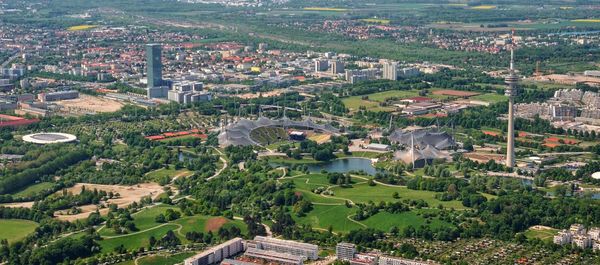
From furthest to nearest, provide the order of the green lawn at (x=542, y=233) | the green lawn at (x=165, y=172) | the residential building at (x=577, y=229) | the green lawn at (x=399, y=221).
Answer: the green lawn at (x=165, y=172) → the green lawn at (x=399, y=221) → the green lawn at (x=542, y=233) → the residential building at (x=577, y=229)

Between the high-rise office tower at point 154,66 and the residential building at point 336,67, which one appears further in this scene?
the residential building at point 336,67

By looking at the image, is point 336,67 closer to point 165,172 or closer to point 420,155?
point 420,155

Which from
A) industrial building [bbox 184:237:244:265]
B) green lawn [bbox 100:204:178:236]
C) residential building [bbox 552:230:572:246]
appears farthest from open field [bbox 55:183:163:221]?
residential building [bbox 552:230:572:246]

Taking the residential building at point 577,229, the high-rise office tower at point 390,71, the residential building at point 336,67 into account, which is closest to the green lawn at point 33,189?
the residential building at point 577,229

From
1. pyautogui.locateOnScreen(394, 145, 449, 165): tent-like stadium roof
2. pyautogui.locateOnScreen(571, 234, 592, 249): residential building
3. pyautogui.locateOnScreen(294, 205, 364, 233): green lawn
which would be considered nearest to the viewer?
pyautogui.locateOnScreen(571, 234, 592, 249): residential building

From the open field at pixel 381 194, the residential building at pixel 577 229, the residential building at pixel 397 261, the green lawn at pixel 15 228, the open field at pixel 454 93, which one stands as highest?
the open field at pixel 454 93

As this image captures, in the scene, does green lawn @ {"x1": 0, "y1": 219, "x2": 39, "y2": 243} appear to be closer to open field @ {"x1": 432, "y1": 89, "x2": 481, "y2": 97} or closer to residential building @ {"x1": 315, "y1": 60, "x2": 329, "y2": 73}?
open field @ {"x1": 432, "y1": 89, "x2": 481, "y2": 97}

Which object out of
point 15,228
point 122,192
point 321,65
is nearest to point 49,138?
point 122,192

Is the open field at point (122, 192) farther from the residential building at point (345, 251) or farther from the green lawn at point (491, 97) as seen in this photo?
the green lawn at point (491, 97)
